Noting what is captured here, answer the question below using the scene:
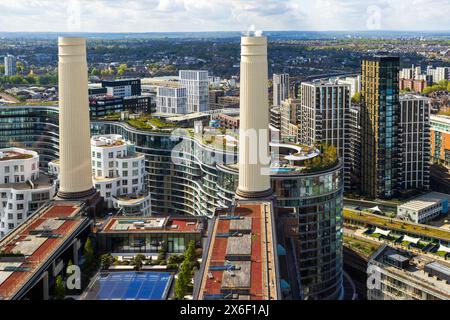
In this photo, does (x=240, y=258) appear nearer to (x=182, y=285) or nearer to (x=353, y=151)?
(x=182, y=285)

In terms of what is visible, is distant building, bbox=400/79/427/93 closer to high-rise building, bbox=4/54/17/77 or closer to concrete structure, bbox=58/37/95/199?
high-rise building, bbox=4/54/17/77

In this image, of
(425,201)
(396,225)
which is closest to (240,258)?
(396,225)

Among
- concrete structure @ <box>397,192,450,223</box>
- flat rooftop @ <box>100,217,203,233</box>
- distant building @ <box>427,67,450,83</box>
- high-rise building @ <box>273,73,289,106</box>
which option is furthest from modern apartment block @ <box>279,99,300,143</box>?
distant building @ <box>427,67,450,83</box>

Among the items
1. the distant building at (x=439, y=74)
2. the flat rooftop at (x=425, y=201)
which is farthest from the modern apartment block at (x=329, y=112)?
the distant building at (x=439, y=74)

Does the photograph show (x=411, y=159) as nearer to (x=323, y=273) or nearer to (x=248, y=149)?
(x=323, y=273)

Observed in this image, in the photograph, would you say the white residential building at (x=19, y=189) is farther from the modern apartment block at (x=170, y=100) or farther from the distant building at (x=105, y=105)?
the modern apartment block at (x=170, y=100)

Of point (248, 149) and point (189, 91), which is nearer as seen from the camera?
point (248, 149)

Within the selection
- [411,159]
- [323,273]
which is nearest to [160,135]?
[323,273]
